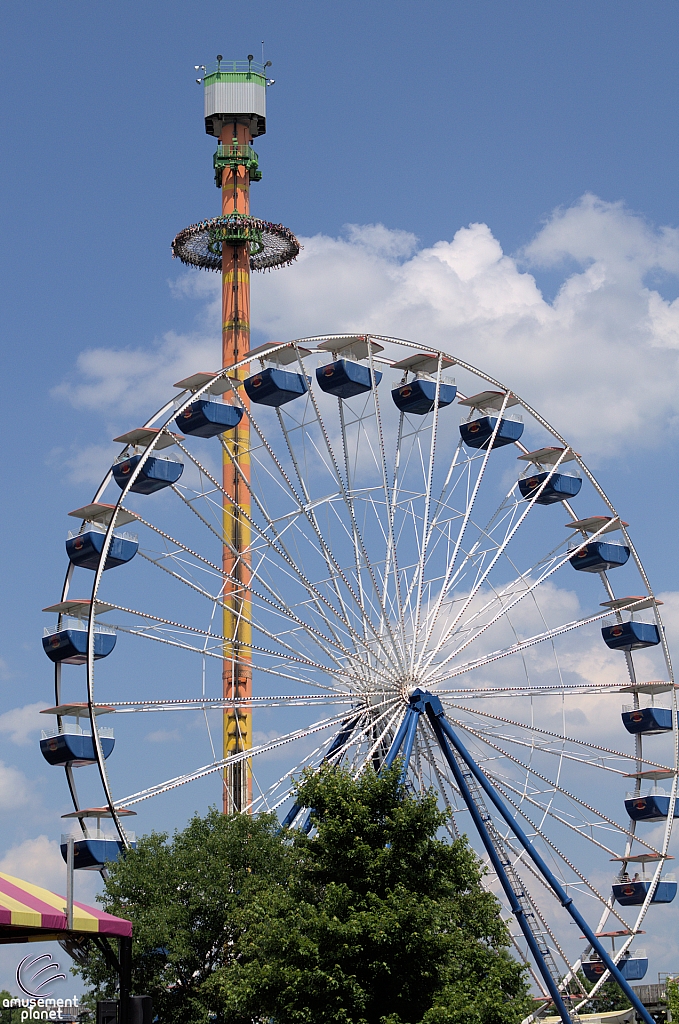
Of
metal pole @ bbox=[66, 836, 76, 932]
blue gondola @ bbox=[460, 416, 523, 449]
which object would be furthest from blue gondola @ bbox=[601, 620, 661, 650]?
metal pole @ bbox=[66, 836, 76, 932]

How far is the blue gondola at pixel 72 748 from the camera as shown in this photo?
39.6 meters

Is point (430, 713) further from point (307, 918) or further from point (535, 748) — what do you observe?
point (307, 918)

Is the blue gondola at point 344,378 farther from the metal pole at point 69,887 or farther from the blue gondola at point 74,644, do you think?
the metal pole at point 69,887

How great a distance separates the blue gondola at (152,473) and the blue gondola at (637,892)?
18.6 meters

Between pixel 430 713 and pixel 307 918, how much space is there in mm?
13392

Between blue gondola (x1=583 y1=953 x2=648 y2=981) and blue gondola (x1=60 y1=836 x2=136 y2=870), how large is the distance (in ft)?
49.8

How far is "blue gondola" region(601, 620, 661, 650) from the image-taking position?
160 feet

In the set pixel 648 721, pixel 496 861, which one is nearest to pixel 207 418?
pixel 496 861

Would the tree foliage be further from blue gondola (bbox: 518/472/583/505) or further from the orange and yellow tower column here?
the orange and yellow tower column

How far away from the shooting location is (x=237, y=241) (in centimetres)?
Answer: 6606

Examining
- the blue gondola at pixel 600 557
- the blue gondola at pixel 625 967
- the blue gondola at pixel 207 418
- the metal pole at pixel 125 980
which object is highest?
the blue gondola at pixel 207 418

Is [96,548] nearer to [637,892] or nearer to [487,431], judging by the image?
[487,431]

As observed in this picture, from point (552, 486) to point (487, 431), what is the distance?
8.96 feet

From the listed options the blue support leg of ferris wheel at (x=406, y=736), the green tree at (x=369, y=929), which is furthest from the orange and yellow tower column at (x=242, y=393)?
the green tree at (x=369, y=929)
